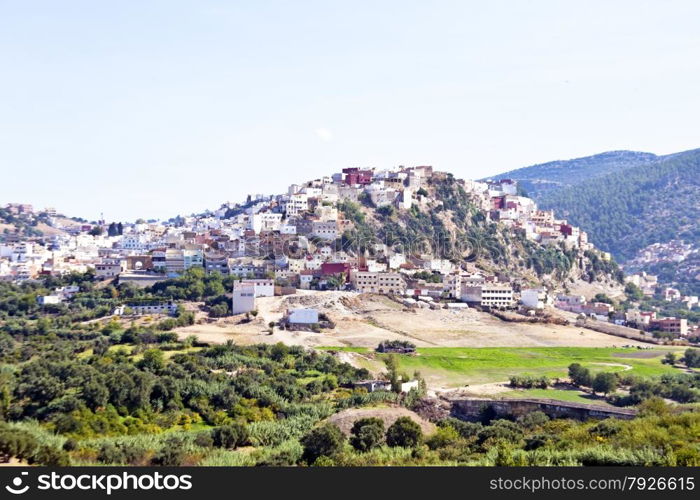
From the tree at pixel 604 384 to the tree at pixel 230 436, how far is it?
20371 mm

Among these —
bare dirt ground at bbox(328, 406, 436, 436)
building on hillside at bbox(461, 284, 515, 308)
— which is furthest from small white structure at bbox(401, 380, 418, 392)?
building on hillside at bbox(461, 284, 515, 308)

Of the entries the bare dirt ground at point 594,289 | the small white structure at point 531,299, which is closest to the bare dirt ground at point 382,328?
the small white structure at point 531,299

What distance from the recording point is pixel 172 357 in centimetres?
3994

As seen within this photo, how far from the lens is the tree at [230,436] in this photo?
26297mm

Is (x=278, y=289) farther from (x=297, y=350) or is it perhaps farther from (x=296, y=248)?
(x=297, y=350)

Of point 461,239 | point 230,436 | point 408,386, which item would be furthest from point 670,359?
point 461,239

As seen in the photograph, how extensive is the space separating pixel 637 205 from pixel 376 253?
356ft

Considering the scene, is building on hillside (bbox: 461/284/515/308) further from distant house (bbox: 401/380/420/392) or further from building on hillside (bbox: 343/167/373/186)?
building on hillside (bbox: 343/167/373/186)

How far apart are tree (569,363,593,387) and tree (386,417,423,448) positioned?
1727cm

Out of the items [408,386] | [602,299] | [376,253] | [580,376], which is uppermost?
[376,253]

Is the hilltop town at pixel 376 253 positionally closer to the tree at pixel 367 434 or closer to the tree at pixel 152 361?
the tree at pixel 152 361

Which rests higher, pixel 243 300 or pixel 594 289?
pixel 243 300

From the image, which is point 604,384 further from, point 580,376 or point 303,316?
point 303,316

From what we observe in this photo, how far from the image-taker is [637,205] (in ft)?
534
